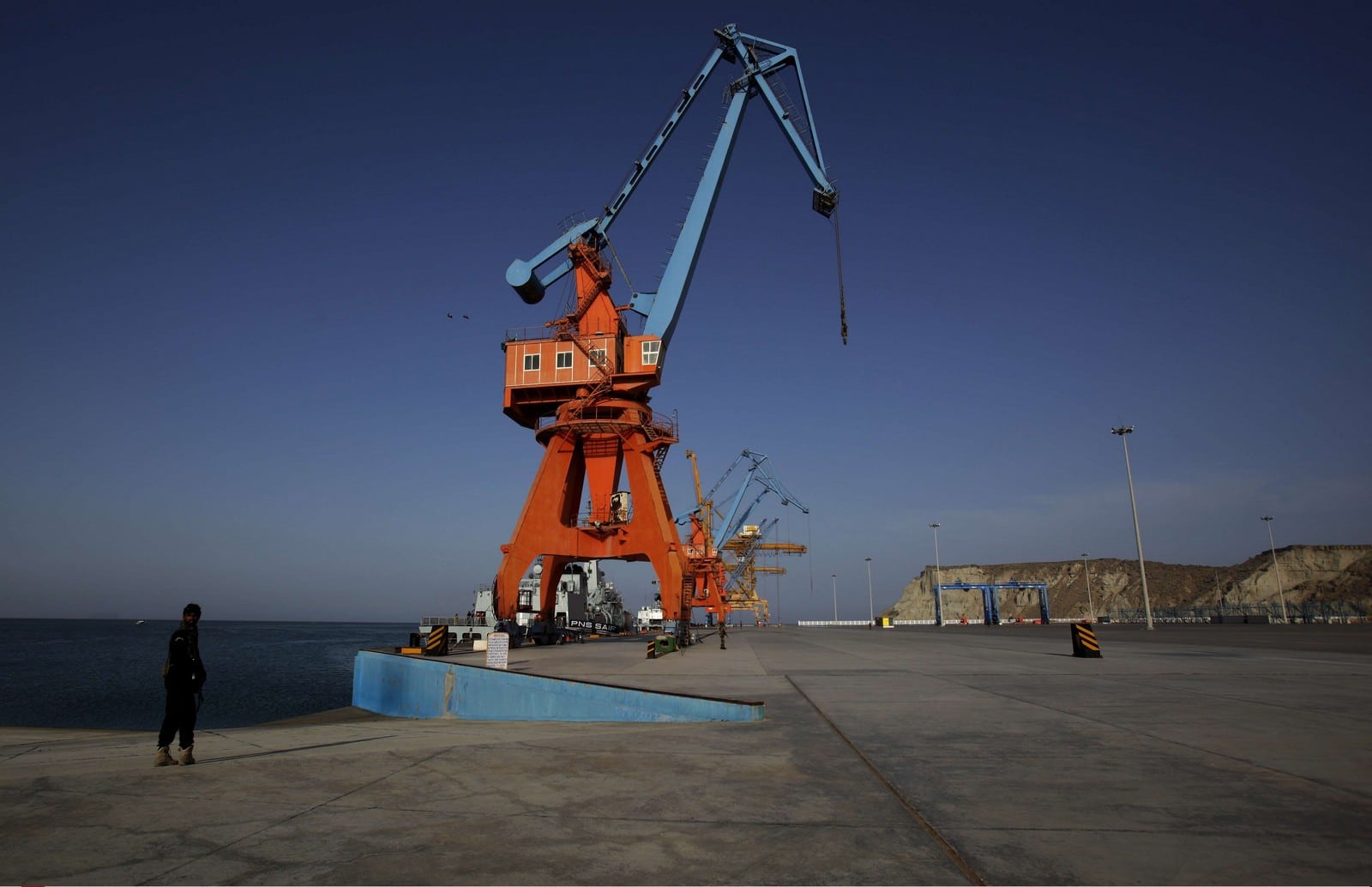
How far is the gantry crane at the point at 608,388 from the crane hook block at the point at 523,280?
0.06 metres

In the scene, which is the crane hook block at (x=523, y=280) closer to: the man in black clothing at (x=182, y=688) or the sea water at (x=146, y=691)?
the sea water at (x=146, y=691)

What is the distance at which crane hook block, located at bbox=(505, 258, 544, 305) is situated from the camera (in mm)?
38875

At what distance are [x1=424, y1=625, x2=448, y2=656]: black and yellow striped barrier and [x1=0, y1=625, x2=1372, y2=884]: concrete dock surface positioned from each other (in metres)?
14.5

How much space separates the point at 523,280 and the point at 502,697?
93.8 feet

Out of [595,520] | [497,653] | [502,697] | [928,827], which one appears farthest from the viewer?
[595,520]

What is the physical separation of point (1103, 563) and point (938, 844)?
153336 millimetres

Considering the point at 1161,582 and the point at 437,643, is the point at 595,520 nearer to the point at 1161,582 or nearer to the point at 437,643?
the point at 437,643

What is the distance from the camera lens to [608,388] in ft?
118

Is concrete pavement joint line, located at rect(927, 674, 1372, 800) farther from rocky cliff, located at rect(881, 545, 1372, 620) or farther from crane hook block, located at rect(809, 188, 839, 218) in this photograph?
rocky cliff, located at rect(881, 545, 1372, 620)

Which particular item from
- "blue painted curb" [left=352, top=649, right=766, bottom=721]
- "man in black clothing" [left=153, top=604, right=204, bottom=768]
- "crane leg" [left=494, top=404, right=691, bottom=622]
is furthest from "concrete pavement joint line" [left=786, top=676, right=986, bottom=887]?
"crane leg" [left=494, top=404, right=691, bottom=622]

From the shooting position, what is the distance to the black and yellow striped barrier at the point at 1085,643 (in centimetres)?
1952

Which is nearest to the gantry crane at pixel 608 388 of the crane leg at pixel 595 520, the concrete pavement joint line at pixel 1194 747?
the crane leg at pixel 595 520

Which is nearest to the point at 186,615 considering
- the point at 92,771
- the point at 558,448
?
the point at 92,771

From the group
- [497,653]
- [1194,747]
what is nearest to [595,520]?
[497,653]
